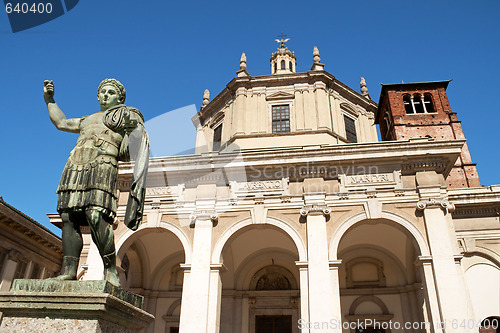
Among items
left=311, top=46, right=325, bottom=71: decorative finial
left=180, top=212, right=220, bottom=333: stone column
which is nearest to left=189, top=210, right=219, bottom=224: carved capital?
left=180, top=212, right=220, bottom=333: stone column

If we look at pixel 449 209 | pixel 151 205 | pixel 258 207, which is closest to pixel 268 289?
pixel 258 207

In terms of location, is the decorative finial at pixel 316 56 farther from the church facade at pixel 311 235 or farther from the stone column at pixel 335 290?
the stone column at pixel 335 290

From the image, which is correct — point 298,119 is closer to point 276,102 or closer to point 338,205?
point 276,102

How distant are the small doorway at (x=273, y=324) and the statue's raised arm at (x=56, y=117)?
42.4 ft

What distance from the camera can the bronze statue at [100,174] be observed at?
3.80 m

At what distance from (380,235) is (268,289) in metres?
5.09

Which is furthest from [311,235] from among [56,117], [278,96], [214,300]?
[56,117]

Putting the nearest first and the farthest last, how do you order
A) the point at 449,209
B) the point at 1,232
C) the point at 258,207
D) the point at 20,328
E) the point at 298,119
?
the point at 20,328
the point at 449,209
the point at 258,207
the point at 1,232
the point at 298,119

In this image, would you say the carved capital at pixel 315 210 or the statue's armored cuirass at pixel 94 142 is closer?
the statue's armored cuirass at pixel 94 142

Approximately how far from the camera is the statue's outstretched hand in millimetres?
4398

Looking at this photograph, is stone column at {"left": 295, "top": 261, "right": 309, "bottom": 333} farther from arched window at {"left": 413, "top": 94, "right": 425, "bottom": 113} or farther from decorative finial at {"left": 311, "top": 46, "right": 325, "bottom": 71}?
arched window at {"left": 413, "top": 94, "right": 425, "bottom": 113}

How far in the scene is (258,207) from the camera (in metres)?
12.9

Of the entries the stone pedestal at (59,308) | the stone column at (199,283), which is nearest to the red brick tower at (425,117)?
the stone column at (199,283)

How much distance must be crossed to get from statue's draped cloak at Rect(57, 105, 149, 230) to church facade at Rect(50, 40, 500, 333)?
841 centimetres
